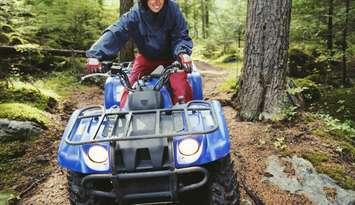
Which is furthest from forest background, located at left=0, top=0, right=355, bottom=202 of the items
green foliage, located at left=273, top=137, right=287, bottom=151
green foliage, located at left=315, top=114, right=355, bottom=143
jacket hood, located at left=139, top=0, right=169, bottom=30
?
jacket hood, located at left=139, top=0, right=169, bottom=30

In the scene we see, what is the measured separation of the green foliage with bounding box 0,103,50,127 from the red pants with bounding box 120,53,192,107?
2501 millimetres

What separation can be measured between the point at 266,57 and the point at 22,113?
3.82 metres

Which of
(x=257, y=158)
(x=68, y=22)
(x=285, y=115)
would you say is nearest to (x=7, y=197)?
(x=257, y=158)

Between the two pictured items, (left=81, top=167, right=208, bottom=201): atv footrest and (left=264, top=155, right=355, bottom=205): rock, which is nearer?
(left=81, top=167, right=208, bottom=201): atv footrest

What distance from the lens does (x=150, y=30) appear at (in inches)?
184

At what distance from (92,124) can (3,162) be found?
2735 mm

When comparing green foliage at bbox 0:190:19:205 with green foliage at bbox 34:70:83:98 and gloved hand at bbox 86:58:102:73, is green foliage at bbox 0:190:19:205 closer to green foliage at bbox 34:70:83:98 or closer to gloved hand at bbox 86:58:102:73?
gloved hand at bbox 86:58:102:73

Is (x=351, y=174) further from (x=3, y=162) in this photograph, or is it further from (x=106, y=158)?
(x=3, y=162)

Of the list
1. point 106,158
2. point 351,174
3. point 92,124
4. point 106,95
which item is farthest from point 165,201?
point 351,174

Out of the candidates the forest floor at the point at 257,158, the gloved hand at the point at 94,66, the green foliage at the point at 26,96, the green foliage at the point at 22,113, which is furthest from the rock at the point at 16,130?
the gloved hand at the point at 94,66

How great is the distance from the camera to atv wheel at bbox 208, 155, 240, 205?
11.3 ft

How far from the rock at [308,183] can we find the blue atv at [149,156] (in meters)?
1.35

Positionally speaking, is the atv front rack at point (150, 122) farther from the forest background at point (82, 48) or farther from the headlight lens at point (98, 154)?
the forest background at point (82, 48)

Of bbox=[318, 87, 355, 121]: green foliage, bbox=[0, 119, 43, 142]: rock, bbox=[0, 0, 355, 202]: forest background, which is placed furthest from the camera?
bbox=[318, 87, 355, 121]: green foliage
